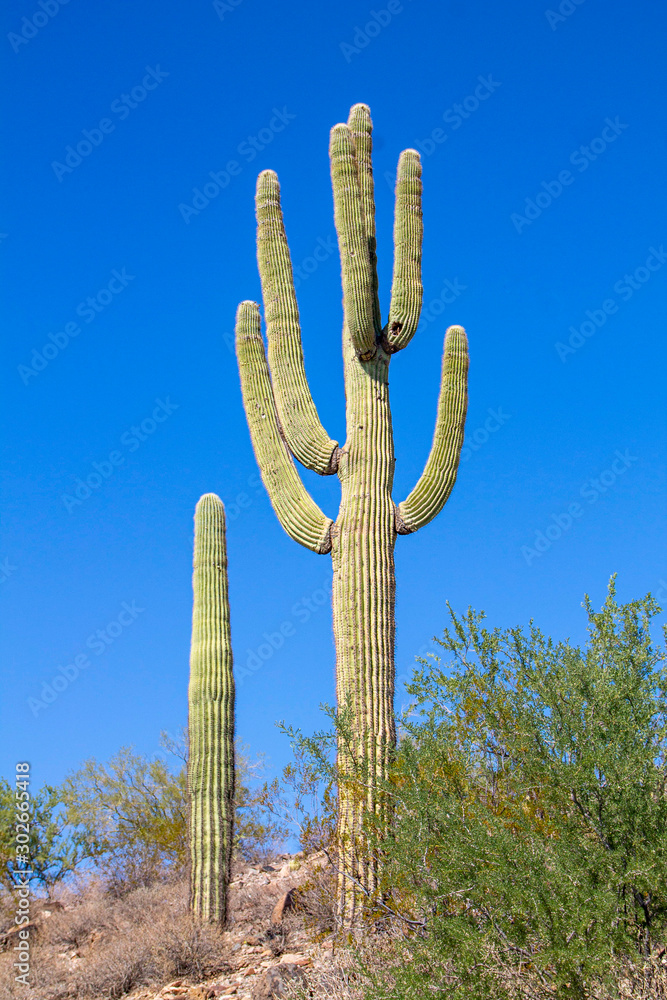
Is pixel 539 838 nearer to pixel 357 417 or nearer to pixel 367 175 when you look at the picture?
pixel 357 417

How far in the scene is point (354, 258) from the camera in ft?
33.2

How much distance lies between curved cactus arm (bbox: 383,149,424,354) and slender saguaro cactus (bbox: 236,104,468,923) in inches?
0.6

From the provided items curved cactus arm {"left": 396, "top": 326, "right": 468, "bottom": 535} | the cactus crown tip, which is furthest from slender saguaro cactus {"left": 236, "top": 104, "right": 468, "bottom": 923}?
the cactus crown tip

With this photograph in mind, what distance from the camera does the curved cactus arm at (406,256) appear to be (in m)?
10.4

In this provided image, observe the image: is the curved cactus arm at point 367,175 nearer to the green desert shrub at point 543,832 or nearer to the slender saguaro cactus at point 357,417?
the slender saguaro cactus at point 357,417

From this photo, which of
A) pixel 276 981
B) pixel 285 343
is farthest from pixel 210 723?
pixel 285 343

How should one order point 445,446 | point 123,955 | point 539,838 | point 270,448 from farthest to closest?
point 270,448 < point 445,446 < point 123,955 < point 539,838

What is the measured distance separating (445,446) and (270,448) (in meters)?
1.89

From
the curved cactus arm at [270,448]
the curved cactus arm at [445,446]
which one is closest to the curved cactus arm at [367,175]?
the curved cactus arm at [445,446]

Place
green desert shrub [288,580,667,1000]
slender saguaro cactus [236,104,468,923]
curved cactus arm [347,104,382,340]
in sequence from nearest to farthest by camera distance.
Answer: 1. green desert shrub [288,580,667,1000]
2. slender saguaro cactus [236,104,468,923]
3. curved cactus arm [347,104,382,340]

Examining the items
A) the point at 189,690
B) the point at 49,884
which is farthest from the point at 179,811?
the point at 189,690

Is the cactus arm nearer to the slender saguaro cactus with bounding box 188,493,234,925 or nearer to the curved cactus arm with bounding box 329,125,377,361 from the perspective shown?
the curved cactus arm with bounding box 329,125,377,361

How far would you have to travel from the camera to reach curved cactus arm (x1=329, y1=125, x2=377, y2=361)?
397 inches

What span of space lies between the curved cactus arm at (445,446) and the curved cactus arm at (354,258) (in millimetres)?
956
